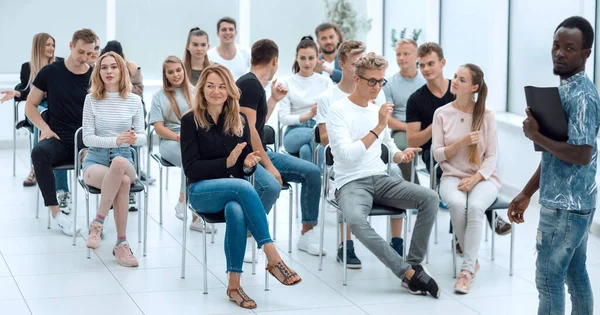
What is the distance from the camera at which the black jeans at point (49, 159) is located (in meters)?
6.09

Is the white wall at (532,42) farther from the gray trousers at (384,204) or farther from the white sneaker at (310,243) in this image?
the white sneaker at (310,243)

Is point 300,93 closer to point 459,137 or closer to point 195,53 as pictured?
point 195,53

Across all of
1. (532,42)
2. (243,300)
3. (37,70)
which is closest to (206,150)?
(243,300)

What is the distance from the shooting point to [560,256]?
3564mm

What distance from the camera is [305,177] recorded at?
19.2ft

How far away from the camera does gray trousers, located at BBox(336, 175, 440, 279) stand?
16.4 ft

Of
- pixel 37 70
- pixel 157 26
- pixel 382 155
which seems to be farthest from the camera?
pixel 157 26

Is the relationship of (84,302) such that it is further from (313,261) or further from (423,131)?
(423,131)

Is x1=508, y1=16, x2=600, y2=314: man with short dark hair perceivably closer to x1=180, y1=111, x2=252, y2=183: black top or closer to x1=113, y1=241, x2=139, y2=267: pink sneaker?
x1=180, y1=111, x2=252, y2=183: black top

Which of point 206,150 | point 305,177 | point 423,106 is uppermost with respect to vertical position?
point 423,106

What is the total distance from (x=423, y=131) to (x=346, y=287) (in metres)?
1.24

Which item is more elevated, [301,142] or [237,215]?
[301,142]

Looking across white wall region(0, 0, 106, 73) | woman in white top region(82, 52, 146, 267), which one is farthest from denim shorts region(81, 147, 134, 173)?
white wall region(0, 0, 106, 73)

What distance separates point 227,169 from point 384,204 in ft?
3.10
